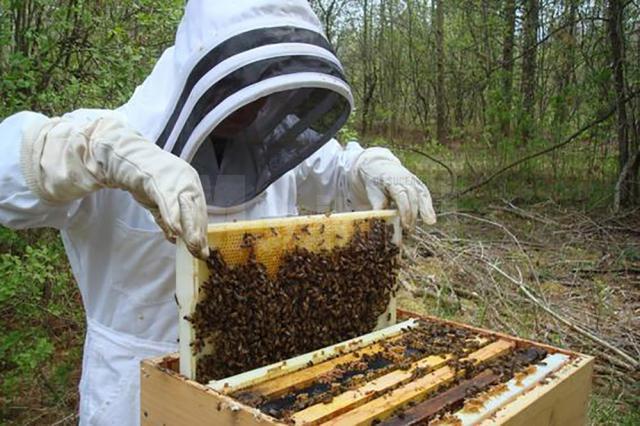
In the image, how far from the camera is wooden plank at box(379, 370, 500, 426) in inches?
50.3

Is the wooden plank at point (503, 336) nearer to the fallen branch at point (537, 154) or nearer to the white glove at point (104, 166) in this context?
the white glove at point (104, 166)

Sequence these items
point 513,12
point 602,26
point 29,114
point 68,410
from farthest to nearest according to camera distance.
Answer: point 513,12, point 602,26, point 68,410, point 29,114

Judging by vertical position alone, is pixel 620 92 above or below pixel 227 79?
above

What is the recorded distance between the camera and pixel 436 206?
8.10m

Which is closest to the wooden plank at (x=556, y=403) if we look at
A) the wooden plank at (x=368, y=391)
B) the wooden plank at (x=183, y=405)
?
the wooden plank at (x=368, y=391)

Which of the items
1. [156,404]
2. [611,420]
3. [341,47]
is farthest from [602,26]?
[341,47]

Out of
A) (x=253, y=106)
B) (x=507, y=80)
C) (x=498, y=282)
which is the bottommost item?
(x=498, y=282)

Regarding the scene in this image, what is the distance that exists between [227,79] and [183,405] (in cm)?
88

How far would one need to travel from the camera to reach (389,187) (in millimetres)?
2230

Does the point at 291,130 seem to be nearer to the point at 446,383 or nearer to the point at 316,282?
the point at 316,282

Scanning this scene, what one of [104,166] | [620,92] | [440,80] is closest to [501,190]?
[620,92]

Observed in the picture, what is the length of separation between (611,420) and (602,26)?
631 cm

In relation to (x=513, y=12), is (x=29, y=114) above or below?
below

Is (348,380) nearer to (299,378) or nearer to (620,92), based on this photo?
(299,378)
